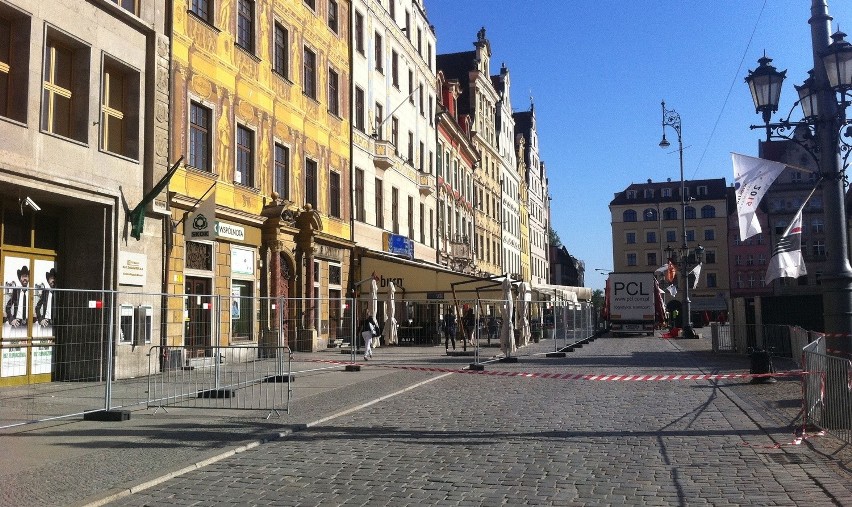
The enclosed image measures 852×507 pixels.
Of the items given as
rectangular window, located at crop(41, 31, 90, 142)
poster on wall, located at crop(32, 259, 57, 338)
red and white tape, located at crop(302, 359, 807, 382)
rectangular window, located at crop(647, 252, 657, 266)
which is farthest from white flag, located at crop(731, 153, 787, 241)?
rectangular window, located at crop(647, 252, 657, 266)

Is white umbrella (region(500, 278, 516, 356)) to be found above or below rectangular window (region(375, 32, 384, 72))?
below

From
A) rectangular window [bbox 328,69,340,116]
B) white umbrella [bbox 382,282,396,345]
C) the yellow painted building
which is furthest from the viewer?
rectangular window [bbox 328,69,340,116]

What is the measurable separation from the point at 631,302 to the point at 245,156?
1172 inches

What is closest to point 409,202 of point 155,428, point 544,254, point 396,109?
point 396,109

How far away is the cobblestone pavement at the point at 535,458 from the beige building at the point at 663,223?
4029 inches

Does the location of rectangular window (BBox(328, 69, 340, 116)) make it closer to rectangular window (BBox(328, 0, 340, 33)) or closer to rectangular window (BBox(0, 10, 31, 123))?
rectangular window (BBox(328, 0, 340, 33))

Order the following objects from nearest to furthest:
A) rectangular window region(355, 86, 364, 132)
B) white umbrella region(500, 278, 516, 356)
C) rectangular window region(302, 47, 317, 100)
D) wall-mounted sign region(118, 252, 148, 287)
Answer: wall-mounted sign region(118, 252, 148, 287) → white umbrella region(500, 278, 516, 356) → rectangular window region(302, 47, 317, 100) → rectangular window region(355, 86, 364, 132)

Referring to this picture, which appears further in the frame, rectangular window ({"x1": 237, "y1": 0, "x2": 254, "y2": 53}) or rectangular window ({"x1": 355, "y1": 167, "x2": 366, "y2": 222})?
rectangular window ({"x1": 355, "y1": 167, "x2": 366, "y2": 222})

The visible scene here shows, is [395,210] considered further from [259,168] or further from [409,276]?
[259,168]

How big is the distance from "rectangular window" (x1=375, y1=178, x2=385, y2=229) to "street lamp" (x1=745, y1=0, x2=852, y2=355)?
25149mm

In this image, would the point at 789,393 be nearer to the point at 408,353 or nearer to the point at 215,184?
the point at 408,353

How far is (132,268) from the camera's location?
57.2ft

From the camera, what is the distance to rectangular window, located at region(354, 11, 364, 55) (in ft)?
111

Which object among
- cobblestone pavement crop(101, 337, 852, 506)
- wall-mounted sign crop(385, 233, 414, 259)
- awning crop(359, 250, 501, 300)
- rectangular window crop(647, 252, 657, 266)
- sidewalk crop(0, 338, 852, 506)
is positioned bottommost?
cobblestone pavement crop(101, 337, 852, 506)
